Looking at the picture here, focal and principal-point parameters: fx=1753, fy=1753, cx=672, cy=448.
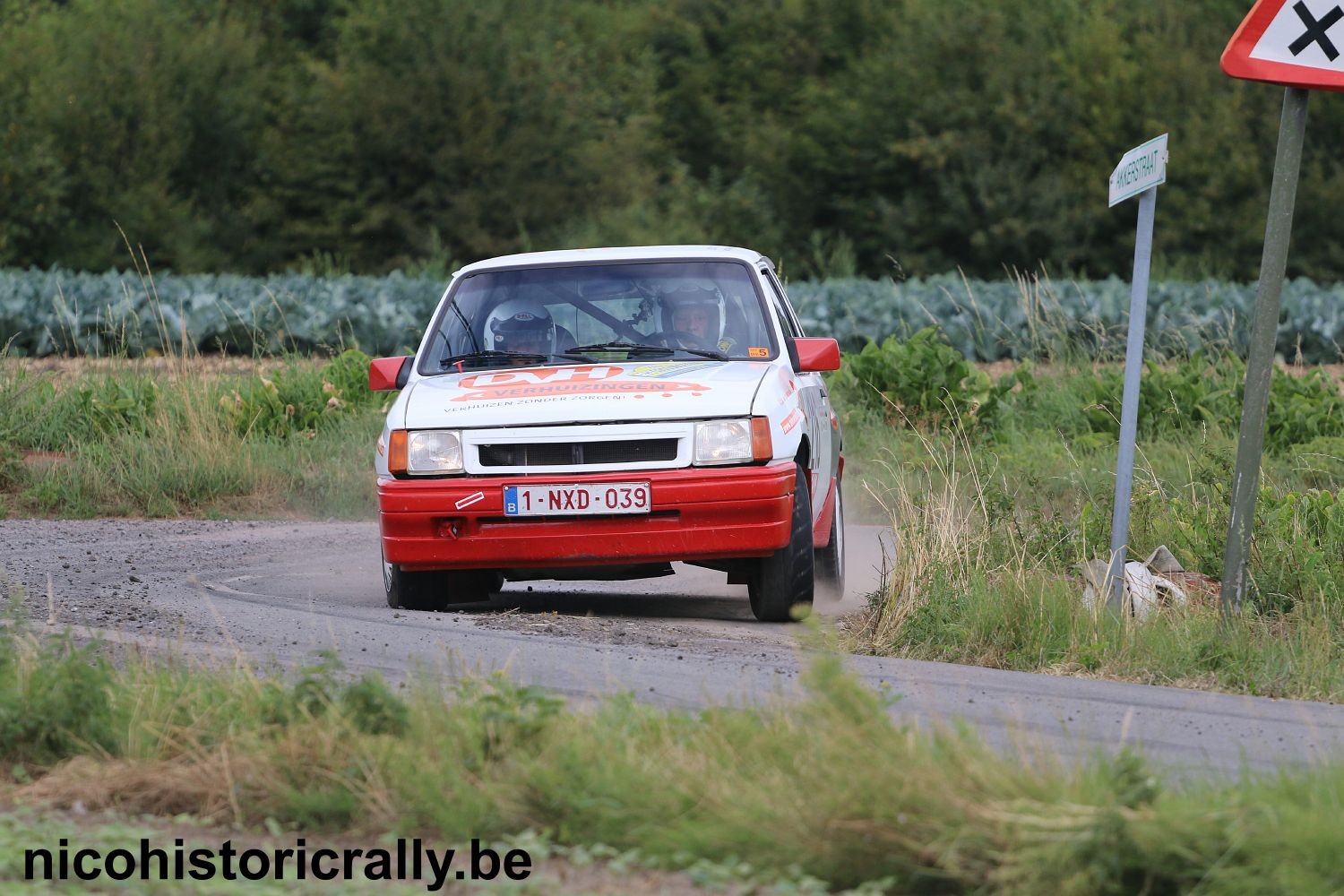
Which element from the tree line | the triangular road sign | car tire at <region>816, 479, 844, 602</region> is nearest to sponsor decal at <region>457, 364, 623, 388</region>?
car tire at <region>816, 479, 844, 602</region>

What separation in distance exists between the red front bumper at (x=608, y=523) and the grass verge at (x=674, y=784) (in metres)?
2.18

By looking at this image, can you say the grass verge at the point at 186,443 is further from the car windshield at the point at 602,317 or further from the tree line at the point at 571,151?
the tree line at the point at 571,151

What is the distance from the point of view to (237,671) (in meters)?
5.45

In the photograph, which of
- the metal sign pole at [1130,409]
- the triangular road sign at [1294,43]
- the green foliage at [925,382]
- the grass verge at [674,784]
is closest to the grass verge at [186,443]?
the green foliage at [925,382]

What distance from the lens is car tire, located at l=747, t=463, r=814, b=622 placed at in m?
7.61

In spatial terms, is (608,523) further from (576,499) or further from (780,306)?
(780,306)

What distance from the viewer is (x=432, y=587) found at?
8078mm

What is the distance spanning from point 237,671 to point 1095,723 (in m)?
2.66

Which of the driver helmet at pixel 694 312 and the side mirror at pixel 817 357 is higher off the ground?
the driver helmet at pixel 694 312

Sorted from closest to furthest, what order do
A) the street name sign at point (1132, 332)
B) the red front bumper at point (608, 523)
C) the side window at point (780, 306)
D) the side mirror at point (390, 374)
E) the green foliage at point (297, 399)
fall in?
the street name sign at point (1132, 332) → the red front bumper at point (608, 523) → the side mirror at point (390, 374) → the side window at point (780, 306) → the green foliage at point (297, 399)

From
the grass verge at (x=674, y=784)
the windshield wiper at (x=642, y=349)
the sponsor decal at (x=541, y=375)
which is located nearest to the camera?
the grass verge at (x=674, y=784)

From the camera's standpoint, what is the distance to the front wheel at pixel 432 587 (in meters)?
7.99

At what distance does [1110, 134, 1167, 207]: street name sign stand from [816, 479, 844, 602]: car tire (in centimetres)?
239

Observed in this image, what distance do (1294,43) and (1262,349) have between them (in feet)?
3.88
